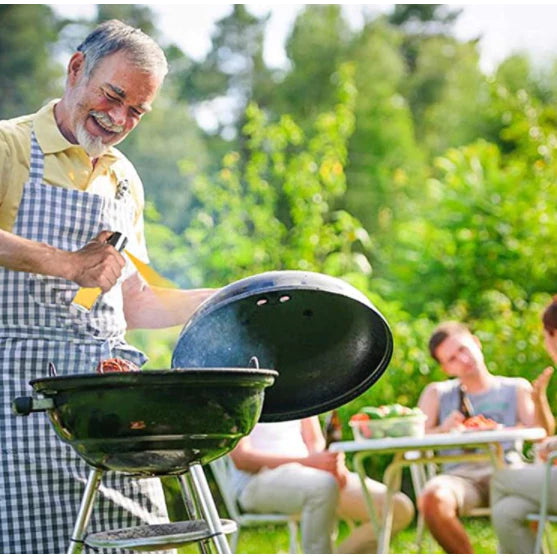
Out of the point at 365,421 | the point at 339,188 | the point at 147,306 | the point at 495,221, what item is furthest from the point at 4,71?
the point at 147,306

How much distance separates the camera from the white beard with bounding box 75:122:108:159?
9.01 feet

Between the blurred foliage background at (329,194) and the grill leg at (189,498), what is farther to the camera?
the blurred foliage background at (329,194)

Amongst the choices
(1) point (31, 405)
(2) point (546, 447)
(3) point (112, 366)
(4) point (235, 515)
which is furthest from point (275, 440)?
(1) point (31, 405)

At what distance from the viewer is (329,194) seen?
8438mm

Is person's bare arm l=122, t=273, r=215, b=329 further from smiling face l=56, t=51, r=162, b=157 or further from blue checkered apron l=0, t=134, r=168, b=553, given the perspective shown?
smiling face l=56, t=51, r=162, b=157

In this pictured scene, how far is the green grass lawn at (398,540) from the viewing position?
578 cm

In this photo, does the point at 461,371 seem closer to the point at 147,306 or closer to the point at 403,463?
the point at 403,463

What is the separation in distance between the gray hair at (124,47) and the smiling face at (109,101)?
0.04 ft

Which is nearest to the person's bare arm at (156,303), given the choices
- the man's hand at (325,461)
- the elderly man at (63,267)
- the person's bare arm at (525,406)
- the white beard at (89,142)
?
Result: the elderly man at (63,267)

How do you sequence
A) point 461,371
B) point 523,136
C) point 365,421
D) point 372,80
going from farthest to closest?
point 372,80, point 523,136, point 461,371, point 365,421

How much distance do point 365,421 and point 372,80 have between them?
303 inches

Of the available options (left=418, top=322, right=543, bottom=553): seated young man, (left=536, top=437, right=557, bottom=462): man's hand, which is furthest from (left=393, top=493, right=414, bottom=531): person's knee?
(left=536, top=437, right=557, bottom=462): man's hand

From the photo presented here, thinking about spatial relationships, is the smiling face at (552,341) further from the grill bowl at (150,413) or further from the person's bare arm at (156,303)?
Answer: the grill bowl at (150,413)

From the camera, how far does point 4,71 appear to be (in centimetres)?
841
